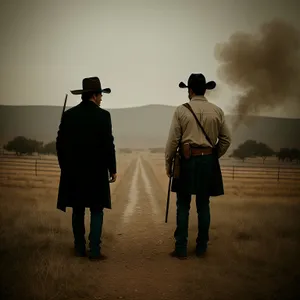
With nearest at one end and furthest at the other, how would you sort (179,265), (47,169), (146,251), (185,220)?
(179,265), (185,220), (146,251), (47,169)

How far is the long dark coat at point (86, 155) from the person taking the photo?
135 inches

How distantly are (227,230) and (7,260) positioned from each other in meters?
2.38

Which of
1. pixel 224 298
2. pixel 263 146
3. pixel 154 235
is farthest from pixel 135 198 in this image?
pixel 224 298

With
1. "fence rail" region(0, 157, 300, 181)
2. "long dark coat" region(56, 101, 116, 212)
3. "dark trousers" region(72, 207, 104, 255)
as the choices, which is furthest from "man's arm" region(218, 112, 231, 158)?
"fence rail" region(0, 157, 300, 181)

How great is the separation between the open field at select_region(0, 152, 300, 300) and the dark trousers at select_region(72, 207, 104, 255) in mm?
126

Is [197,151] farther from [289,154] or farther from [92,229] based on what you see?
[289,154]

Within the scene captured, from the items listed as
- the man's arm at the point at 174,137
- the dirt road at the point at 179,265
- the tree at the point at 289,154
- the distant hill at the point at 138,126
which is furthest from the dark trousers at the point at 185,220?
the tree at the point at 289,154

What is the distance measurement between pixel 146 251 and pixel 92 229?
0.67 meters

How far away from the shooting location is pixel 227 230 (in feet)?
14.8

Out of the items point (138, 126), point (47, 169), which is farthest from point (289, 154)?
point (47, 169)

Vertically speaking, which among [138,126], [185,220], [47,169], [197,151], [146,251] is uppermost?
[138,126]

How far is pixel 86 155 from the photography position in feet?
11.4

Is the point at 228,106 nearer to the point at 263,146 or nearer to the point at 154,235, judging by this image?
the point at 263,146

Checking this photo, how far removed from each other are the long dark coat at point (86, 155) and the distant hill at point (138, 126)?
73.0 inches
